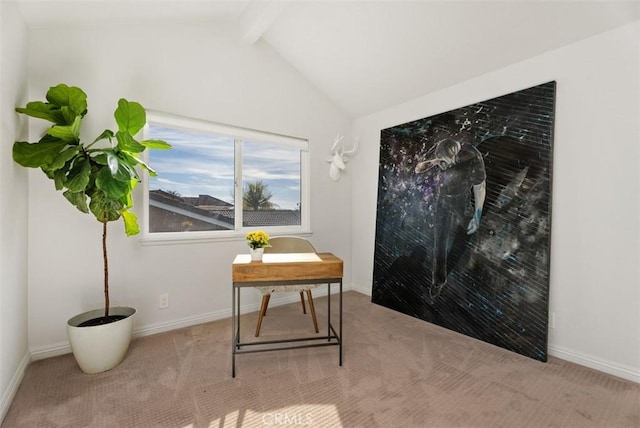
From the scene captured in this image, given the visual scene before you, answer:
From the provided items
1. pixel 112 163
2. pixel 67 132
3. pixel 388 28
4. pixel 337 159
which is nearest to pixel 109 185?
pixel 112 163

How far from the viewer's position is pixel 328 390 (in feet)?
5.73

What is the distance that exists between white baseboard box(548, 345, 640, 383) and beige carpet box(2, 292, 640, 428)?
6 cm

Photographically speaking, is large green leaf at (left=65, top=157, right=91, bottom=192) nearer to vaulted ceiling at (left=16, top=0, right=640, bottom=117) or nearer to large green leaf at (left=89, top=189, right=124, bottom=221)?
large green leaf at (left=89, top=189, right=124, bottom=221)

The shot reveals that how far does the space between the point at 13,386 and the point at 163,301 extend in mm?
980

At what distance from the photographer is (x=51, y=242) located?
2082 mm

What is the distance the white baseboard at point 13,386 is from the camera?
4.93ft

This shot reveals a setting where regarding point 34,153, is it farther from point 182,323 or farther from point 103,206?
point 182,323

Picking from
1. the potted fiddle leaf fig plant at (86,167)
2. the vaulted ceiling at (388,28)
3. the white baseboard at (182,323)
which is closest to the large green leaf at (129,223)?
the potted fiddle leaf fig plant at (86,167)

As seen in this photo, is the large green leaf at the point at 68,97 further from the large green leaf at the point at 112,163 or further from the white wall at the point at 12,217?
the large green leaf at the point at 112,163

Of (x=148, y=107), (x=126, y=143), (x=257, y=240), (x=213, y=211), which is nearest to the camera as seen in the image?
(x=126, y=143)

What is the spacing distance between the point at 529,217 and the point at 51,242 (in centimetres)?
349

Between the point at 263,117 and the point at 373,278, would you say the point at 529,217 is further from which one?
the point at 263,117

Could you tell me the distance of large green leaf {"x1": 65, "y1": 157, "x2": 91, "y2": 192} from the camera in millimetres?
1710

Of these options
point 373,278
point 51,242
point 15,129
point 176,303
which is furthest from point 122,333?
point 373,278
